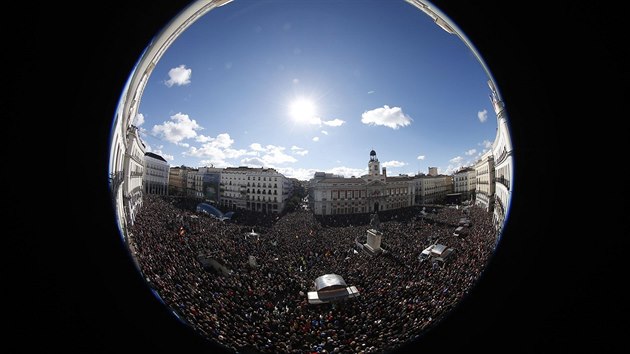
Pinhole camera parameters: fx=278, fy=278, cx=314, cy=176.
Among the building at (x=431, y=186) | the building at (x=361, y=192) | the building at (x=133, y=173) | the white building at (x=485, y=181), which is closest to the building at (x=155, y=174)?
the building at (x=133, y=173)

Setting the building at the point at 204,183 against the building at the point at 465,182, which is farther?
the building at the point at 465,182

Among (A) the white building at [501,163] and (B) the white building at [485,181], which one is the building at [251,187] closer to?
(B) the white building at [485,181]

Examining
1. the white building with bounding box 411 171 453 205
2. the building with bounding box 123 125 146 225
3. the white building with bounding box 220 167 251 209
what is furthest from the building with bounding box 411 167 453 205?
the building with bounding box 123 125 146 225

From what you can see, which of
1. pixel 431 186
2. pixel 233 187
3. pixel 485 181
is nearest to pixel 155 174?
pixel 233 187

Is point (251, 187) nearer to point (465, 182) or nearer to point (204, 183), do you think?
point (204, 183)

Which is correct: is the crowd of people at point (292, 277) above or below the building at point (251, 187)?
below

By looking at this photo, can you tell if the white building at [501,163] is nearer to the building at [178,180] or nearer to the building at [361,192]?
the building at [361,192]
